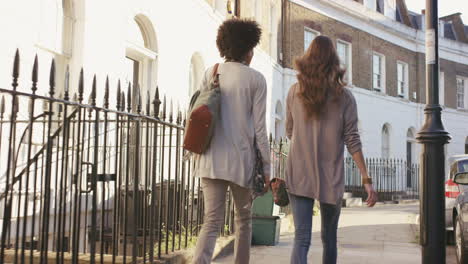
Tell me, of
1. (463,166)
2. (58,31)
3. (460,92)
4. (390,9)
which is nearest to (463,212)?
(463,166)

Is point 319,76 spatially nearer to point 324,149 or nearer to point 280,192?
point 324,149

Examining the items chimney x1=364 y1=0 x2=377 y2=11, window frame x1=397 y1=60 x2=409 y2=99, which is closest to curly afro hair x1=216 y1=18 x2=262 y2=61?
chimney x1=364 y1=0 x2=377 y2=11

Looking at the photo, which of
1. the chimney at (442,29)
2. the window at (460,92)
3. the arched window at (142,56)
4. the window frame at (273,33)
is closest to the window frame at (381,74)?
the chimney at (442,29)

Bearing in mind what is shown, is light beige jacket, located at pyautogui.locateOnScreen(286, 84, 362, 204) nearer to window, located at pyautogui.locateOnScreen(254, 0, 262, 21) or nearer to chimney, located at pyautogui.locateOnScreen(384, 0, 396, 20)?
window, located at pyautogui.locateOnScreen(254, 0, 262, 21)

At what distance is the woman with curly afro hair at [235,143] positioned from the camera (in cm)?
356

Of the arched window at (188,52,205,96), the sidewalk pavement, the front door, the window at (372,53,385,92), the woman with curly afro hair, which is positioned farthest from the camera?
the front door

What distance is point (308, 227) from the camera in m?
3.55

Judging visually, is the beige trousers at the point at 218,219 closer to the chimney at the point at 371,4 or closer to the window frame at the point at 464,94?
the chimney at the point at 371,4

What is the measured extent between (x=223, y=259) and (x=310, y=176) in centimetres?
274

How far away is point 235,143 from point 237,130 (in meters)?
0.09

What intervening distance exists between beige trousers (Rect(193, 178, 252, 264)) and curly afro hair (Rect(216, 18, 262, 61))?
923 mm

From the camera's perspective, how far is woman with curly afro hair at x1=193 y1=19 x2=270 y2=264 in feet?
11.7

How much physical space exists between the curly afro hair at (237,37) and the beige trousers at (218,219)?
3.03 feet

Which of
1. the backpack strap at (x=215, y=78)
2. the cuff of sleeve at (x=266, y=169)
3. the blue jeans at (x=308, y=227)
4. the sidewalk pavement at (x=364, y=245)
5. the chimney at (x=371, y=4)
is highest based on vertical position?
the chimney at (x=371, y=4)
